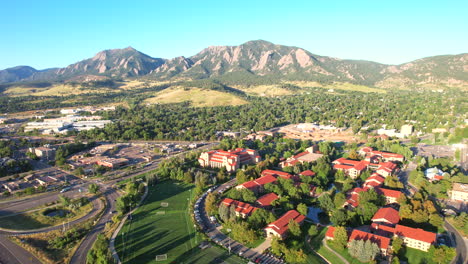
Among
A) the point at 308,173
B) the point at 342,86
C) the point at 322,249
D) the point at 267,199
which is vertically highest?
the point at 342,86

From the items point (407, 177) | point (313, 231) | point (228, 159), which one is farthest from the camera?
point (228, 159)

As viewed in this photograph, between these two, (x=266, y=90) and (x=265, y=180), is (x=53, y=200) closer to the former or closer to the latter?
(x=265, y=180)

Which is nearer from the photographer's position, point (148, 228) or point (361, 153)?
point (148, 228)

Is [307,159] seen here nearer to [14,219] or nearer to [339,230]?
[339,230]

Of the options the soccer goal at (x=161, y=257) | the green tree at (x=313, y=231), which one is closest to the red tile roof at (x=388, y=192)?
the green tree at (x=313, y=231)

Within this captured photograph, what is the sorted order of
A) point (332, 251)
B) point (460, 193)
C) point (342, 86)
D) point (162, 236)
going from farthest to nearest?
1. point (342, 86)
2. point (460, 193)
3. point (162, 236)
4. point (332, 251)

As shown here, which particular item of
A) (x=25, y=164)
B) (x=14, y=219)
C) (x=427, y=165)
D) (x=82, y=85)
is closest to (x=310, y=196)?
(x=427, y=165)

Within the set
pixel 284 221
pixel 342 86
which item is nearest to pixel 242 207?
pixel 284 221
